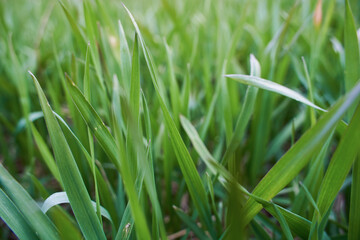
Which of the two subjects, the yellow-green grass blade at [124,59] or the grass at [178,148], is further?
the yellow-green grass blade at [124,59]

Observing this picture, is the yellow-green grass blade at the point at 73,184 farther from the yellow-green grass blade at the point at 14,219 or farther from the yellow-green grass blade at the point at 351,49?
the yellow-green grass blade at the point at 351,49

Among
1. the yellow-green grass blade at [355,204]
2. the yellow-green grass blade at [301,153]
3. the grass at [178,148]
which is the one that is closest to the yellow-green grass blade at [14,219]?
the grass at [178,148]

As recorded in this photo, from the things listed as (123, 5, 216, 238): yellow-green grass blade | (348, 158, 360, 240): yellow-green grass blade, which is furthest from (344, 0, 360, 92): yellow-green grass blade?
(123, 5, 216, 238): yellow-green grass blade

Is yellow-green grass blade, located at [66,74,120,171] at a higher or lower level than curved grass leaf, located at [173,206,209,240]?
higher

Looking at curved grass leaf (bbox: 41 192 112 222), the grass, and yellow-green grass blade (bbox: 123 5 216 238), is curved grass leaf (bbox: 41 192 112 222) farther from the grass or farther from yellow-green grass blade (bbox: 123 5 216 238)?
yellow-green grass blade (bbox: 123 5 216 238)

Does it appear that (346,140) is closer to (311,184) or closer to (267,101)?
(311,184)
